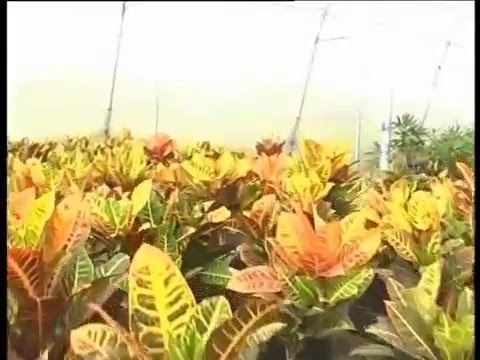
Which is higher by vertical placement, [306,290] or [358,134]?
[358,134]

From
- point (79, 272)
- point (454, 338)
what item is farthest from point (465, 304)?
point (79, 272)

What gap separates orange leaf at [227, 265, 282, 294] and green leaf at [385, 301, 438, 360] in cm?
16

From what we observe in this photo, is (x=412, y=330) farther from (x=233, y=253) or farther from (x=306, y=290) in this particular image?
(x=233, y=253)

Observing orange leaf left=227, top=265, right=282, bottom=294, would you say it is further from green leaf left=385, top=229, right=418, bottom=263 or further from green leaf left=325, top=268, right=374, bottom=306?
green leaf left=385, top=229, right=418, bottom=263

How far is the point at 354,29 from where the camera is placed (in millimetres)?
1163

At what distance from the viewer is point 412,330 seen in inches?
42.9

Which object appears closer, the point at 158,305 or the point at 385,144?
the point at 158,305

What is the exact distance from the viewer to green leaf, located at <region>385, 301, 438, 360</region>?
42.7 inches

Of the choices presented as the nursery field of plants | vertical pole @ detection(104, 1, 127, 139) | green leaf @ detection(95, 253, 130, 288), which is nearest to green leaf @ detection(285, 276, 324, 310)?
the nursery field of plants

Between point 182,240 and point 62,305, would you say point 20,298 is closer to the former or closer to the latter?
point 62,305

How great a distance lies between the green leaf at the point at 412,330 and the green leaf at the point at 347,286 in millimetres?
47

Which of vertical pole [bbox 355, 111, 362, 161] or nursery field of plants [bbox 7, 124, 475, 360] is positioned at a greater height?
vertical pole [bbox 355, 111, 362, 161]

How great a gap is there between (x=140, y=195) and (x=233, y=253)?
156 millimetres

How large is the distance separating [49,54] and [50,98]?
0.06m
